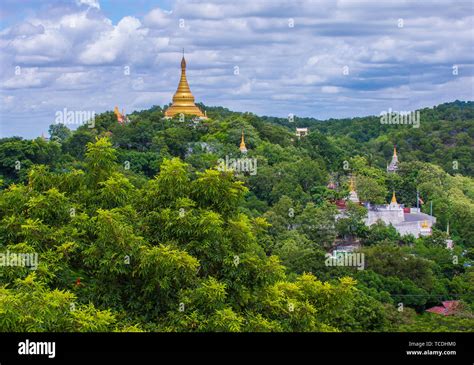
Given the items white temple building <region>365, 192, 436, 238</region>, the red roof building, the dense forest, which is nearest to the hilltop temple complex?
white temple building <region>365, 192, 436, 238</region>

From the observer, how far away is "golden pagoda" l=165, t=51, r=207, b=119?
1752 inches

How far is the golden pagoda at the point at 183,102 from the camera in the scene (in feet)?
146

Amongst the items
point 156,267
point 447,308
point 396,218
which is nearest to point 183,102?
point 396,218

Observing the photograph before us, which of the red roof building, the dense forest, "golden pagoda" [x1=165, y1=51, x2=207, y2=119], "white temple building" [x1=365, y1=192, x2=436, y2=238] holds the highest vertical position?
"golden pagoda" [x1=165, y1=51, x2=207, y2=119]

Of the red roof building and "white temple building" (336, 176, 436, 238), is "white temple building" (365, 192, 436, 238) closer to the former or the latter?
"white temple building" (336, 176, 436, 238)

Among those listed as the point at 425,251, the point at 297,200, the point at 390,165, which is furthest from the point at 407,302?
the point at 390,165

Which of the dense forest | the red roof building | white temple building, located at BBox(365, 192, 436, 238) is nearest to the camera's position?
the dense forest

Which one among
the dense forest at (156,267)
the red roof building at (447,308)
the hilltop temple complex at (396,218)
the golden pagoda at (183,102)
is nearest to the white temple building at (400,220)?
the hilltop temple complex at (396,218)

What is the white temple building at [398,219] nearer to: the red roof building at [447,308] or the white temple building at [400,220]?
the white temple building at [400,220]

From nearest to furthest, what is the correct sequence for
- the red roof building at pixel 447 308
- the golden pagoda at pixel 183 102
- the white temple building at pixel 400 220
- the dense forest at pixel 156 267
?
the dense forest at pixel 156 267, the red roof building at pixel 447 308, the white temple building at pixel 400 220, the golden pagoda at pixel 183 102

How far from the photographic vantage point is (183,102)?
148 ft

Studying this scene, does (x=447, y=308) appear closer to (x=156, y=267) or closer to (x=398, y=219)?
(x=398, y=219)
